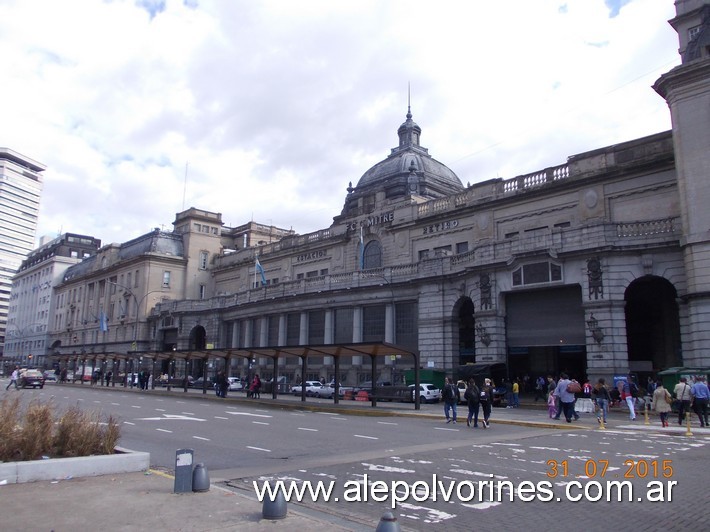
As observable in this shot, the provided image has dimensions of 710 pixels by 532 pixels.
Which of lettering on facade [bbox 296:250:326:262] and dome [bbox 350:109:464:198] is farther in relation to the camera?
dome [bbox 350:109:464:198]

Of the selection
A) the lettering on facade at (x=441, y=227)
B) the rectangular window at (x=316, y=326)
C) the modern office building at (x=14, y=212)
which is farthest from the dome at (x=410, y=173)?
the modern office building at (x=14, y=212)

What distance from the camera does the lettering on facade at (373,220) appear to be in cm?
5300

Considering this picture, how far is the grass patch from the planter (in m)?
0.38

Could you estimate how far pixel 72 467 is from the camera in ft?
32.9

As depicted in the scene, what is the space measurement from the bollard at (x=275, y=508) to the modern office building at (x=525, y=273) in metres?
21.7

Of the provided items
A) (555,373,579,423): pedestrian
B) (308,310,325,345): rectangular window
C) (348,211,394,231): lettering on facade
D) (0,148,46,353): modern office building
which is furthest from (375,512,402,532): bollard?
(0,148,46,353): modern office building

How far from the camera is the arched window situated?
2115 inches

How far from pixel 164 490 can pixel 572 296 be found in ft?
98.1

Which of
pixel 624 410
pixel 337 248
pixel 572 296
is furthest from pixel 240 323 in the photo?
pixel 624 410

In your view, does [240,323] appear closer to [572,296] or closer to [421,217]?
[421,217]

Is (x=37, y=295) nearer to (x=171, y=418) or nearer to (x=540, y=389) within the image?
(x=171, y=418)

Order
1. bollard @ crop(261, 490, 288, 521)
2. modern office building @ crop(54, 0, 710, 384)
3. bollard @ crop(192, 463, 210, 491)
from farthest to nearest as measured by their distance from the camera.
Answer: modern office building @ crop(54, 0, 710, 384)
bollard @ crop(192, 463, 210, 491)
bollard @ crop(261, 490, 288, 521)

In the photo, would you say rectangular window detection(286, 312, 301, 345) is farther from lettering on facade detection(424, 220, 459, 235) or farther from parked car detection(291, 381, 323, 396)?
lettering on facade detection(424, 220, 459, 235)

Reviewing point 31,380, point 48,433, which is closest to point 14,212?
point 31,380
